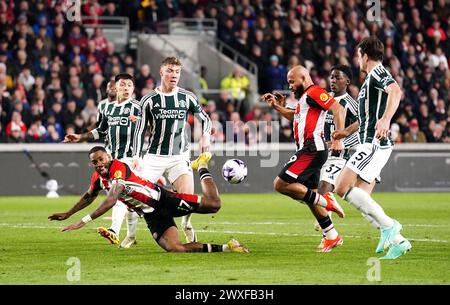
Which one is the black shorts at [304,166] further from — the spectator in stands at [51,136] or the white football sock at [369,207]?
the spectator in stands at [51,136]

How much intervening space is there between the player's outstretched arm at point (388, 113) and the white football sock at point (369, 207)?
68cm

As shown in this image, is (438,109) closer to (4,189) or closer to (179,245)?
(4,189)

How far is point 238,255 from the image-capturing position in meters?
10.8

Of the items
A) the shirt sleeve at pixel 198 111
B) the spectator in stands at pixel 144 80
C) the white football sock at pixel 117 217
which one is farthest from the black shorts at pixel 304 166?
the spectator in stands at pixel 144 80

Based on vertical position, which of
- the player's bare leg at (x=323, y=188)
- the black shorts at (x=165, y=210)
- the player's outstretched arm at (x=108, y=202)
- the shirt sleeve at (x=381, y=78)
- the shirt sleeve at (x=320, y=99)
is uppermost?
the shirt sleeve at (x=381, y=78)

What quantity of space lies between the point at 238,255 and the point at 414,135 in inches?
646

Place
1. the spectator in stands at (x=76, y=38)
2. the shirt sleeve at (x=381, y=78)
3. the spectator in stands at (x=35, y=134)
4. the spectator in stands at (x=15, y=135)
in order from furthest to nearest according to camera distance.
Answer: the spectator in stands at (x=76, y=38) < the spectator in stands at (x=35, y=134) < the spectator in stands at (x=15, y=135) < the shirt sleeve at (x=381, y=78)

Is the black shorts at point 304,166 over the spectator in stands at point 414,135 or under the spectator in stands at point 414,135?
over

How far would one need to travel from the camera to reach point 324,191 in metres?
14.2

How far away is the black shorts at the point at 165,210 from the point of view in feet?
36.2

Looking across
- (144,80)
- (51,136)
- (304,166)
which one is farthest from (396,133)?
(304,166)

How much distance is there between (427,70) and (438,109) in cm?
177

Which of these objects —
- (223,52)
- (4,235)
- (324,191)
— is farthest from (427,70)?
(4,235)

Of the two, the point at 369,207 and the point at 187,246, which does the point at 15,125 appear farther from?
the point at 369,207
